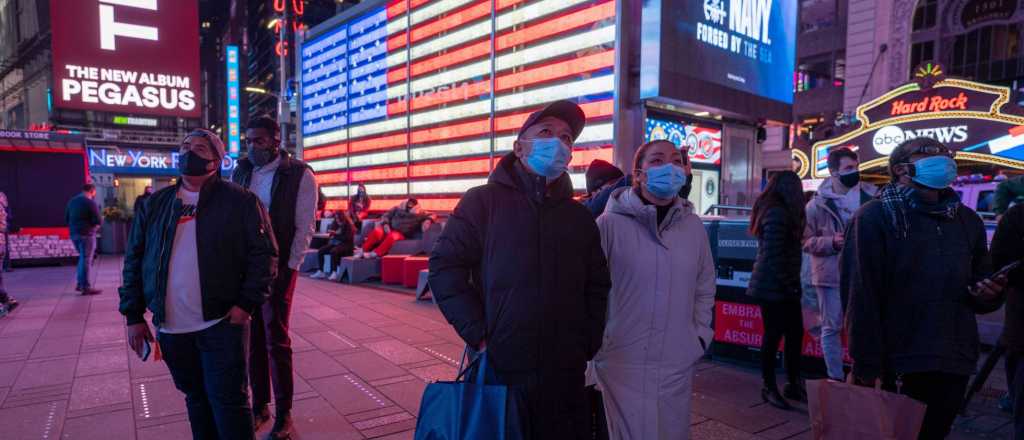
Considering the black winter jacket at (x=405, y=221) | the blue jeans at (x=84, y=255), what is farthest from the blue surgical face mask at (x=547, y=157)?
the blue jeans at (x=84, y=255)

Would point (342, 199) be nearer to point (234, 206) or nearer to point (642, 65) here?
point (642, 65)

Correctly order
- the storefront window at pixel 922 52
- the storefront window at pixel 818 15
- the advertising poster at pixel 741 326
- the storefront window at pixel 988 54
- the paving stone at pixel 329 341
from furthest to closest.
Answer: the storefront window at pixel 818 15
the storefront window at pixel 922 52
the storefront window at pixel 988 54
the paving stone at pixel 329 341
the advertising poster at pixel 741 326

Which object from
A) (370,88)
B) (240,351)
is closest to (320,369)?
(240,351)

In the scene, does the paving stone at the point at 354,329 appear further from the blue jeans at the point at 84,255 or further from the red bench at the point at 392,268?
the blue jeans at the point at 84,255

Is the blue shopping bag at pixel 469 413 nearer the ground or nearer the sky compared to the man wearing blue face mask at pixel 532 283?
nearer the ground

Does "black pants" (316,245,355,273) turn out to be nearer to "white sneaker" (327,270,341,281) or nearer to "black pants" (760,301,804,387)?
"white sneaker" (327,270,341,281)

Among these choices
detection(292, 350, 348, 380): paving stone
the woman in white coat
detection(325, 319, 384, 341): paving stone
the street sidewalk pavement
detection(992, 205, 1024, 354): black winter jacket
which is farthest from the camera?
detection(325, 319, 384, 341): paving stone

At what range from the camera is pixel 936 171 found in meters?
2.61

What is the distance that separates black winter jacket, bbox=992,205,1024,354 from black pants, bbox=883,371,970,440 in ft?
2.43

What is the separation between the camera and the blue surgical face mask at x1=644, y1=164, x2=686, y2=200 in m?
2.67

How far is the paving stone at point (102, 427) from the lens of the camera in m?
3.77

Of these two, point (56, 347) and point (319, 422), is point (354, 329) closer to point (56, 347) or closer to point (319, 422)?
point (319, 422)

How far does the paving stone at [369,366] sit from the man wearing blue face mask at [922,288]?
389cm

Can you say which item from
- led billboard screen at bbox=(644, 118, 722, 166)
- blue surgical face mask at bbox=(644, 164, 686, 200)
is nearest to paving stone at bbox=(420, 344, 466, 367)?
blue surgical face mask at bbox=(644, 164, 686, 200)
